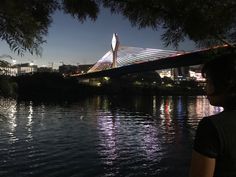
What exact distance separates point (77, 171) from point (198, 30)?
16.6 metres

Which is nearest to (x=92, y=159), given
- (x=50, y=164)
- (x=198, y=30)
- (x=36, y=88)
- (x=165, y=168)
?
(x=50, y=164)

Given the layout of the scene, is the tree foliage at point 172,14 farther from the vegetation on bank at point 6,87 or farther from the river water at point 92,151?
the river water at point 92,151

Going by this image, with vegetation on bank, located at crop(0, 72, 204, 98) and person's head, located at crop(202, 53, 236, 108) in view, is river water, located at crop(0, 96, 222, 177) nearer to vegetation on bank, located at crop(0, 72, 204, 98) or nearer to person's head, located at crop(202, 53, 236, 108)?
person's head, located at crop(202, 53, 236, 108)

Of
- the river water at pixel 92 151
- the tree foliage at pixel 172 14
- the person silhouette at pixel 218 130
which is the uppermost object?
the tree foliage at pixel 172 14

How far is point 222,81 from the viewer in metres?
1.88

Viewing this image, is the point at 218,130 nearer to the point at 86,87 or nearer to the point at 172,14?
the point at 172,14

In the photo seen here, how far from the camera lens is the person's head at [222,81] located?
1.87m

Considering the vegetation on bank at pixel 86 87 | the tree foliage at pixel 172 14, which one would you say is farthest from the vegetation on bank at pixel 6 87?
the vegetation on bank at pixel 86 87

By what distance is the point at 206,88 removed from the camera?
6.39 feet

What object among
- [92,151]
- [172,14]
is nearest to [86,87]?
[92,151]

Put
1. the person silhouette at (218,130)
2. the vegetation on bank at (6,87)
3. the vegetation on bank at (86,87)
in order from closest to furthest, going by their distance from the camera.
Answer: the person silhouette at (218,130) < the vegetation on bank at (6,87) < the vegetation on bank at (86,87)

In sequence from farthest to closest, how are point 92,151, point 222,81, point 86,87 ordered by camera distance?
point 86,87, point 92,151, point 222,81

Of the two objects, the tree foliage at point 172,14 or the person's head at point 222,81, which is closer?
the person's head at point 222,81

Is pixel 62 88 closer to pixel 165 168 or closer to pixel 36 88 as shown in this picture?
pixel 36 88
